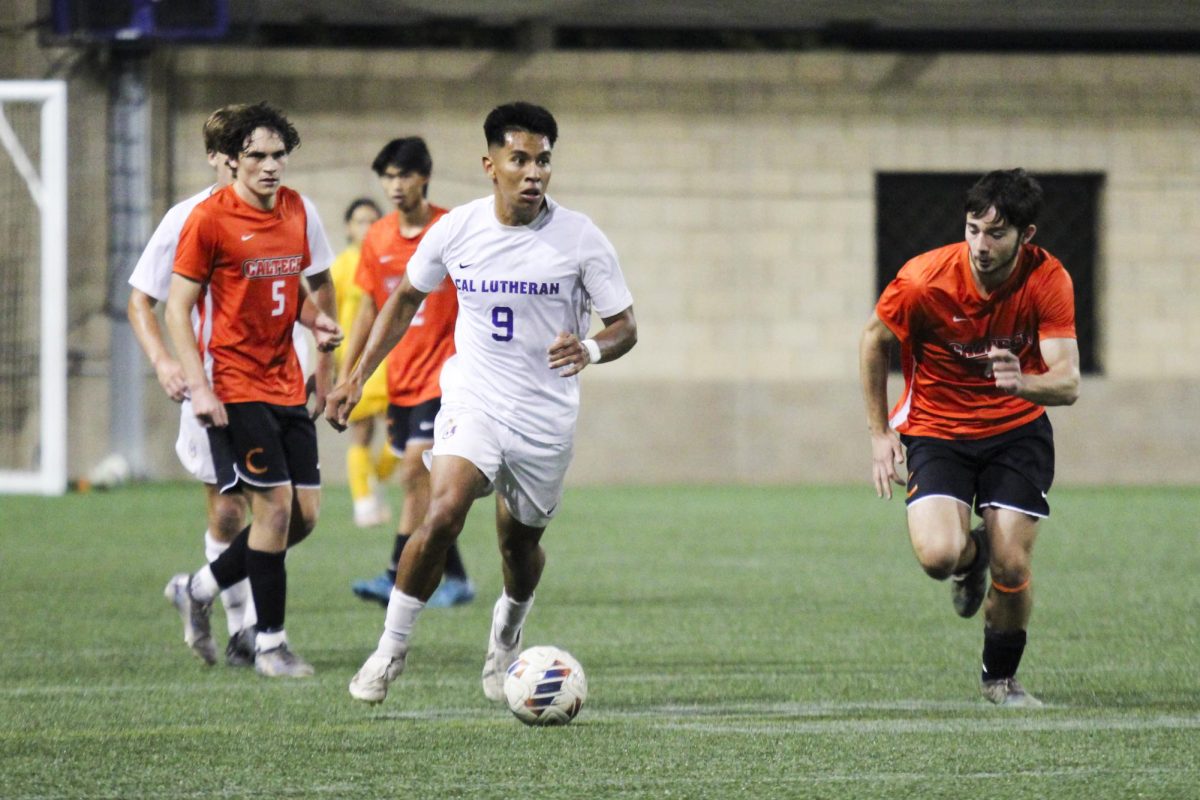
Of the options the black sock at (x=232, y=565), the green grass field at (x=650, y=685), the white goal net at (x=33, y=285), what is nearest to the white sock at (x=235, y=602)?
the black sock at (x=232, y=565)

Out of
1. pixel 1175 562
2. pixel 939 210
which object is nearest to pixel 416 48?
pixel 939 210

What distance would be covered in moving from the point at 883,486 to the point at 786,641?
200cm

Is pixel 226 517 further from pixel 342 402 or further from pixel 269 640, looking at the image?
pixel 342 402

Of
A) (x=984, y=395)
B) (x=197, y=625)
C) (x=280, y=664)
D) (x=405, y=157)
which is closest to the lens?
(x=984, y=395)

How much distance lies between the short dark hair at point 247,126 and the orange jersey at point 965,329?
88.9 inches

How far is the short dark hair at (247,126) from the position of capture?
6965 millimetres

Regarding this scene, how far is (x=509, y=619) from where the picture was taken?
6543 millimetres

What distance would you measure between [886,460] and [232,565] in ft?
8.44

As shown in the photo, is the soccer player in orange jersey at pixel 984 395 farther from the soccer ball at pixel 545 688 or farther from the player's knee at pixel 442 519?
the player's knee at pixel 442 519

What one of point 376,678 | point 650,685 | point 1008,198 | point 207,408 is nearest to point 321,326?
point 207,408

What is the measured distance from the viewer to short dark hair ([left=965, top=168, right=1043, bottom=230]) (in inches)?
233

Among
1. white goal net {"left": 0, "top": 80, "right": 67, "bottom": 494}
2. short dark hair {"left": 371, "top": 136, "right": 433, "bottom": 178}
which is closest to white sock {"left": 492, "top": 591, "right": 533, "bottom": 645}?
short dark hair {"left": 371, "top": 136, "right": 433, "bottom": 178}

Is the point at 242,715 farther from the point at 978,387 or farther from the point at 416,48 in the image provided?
the point at 416,48

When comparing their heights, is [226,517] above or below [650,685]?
above
